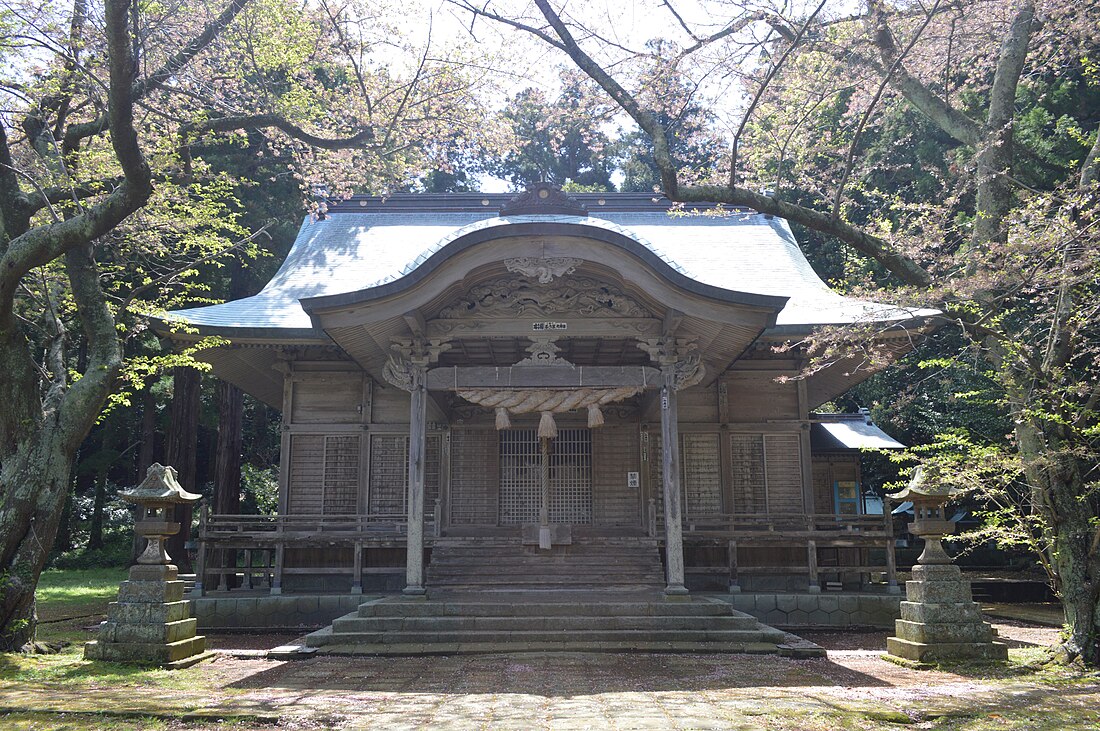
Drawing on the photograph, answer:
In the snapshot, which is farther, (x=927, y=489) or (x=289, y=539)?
(x=289, y=539)

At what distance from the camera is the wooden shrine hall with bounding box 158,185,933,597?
33.6ft

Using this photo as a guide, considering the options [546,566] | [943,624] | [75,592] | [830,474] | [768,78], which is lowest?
[75,592]

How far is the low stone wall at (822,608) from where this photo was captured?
40.3ft

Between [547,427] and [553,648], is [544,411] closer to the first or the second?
[547,427]

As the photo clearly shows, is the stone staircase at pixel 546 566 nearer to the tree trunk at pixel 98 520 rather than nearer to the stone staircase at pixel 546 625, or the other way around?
the stone staircase at pixel 546 625

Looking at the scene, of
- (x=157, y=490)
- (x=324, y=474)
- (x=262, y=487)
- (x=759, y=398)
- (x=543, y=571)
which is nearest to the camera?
(x=157, y=490)

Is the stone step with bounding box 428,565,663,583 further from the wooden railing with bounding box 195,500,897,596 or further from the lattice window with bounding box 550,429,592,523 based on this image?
the lattice window with bounding box 550,429,592,523

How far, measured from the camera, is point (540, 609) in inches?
383

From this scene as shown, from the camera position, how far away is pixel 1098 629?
25.7ft

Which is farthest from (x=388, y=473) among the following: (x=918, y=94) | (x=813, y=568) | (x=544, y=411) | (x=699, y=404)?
(x=918, y=94)

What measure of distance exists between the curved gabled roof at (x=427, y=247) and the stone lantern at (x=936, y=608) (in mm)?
4772

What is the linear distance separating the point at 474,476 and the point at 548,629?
5.35 m

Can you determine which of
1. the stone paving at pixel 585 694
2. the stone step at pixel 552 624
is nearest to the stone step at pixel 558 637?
the stone step at pixel 552 624

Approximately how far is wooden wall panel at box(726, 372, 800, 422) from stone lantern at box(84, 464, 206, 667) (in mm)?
9391
